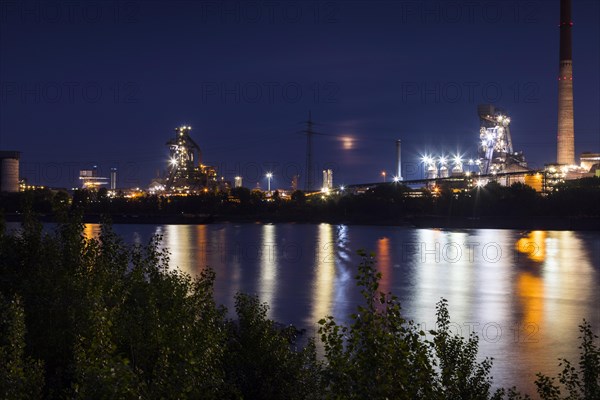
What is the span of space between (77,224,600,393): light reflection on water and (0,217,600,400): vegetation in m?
4.42

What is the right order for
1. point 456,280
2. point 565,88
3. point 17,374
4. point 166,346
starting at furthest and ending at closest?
point 565,88, point 456,280, point 166,346, point 17,374

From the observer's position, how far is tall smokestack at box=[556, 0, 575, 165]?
4541 centimetres

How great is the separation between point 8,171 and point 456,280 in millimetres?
59956

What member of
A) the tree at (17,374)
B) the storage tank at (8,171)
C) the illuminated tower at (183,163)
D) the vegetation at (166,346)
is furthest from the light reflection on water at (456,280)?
the storage tank at (8,171)

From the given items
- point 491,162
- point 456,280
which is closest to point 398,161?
point 491,162

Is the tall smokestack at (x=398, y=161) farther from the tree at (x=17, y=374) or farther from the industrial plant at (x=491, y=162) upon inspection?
the tree at (x=17, y=374)

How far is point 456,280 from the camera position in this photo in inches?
804

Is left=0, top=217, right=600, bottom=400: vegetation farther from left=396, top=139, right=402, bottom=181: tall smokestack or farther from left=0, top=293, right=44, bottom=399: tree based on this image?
left=396, top=139, right=402, bottom=181: tall smokestack

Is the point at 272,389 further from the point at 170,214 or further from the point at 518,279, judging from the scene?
the point at 170,214

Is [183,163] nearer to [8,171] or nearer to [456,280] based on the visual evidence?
[8,171]

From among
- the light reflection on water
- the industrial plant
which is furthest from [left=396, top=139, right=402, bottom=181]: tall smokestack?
the light reflection on water

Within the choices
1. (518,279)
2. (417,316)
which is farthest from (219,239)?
(417,316)

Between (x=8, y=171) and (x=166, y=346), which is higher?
(x=8, y=171)

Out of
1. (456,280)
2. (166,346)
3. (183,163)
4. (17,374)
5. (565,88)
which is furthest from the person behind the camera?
(183,163)
